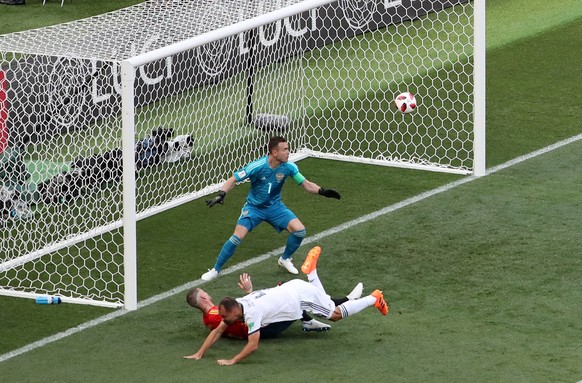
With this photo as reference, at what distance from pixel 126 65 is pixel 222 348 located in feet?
8.87

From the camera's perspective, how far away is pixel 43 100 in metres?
16.0

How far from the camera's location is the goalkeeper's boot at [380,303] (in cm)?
1324

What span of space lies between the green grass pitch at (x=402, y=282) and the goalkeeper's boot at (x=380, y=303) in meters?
0.15

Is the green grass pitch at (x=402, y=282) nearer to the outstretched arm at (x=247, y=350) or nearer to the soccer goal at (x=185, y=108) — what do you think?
the outstretched arm at (x=247, y=350)

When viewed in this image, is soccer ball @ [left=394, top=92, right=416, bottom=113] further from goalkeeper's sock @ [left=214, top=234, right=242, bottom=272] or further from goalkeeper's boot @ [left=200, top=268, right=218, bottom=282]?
goalkeeper's boot @ [left=200, top=268, right=218, bottom=282]

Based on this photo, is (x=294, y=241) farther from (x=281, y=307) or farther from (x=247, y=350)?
(x=247, y=350)

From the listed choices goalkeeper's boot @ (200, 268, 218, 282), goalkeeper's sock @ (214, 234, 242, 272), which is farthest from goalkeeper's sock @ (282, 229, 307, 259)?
goalkeeper's boot @ (200, 268, 218, 282)

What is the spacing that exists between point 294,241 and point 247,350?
2398 millimetres

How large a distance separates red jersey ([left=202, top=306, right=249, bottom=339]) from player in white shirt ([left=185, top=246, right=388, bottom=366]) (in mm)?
279

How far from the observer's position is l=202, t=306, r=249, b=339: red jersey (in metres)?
13.0

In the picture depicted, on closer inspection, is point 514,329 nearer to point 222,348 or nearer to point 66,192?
point 222,348

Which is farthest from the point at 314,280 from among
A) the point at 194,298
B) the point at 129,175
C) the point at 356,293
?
the point at 129,175

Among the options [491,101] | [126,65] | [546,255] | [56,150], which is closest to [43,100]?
[56,150]

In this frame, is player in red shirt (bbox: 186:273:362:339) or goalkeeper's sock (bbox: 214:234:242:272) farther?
goalkeeper's sock (bbox: 214:234:242:272)
